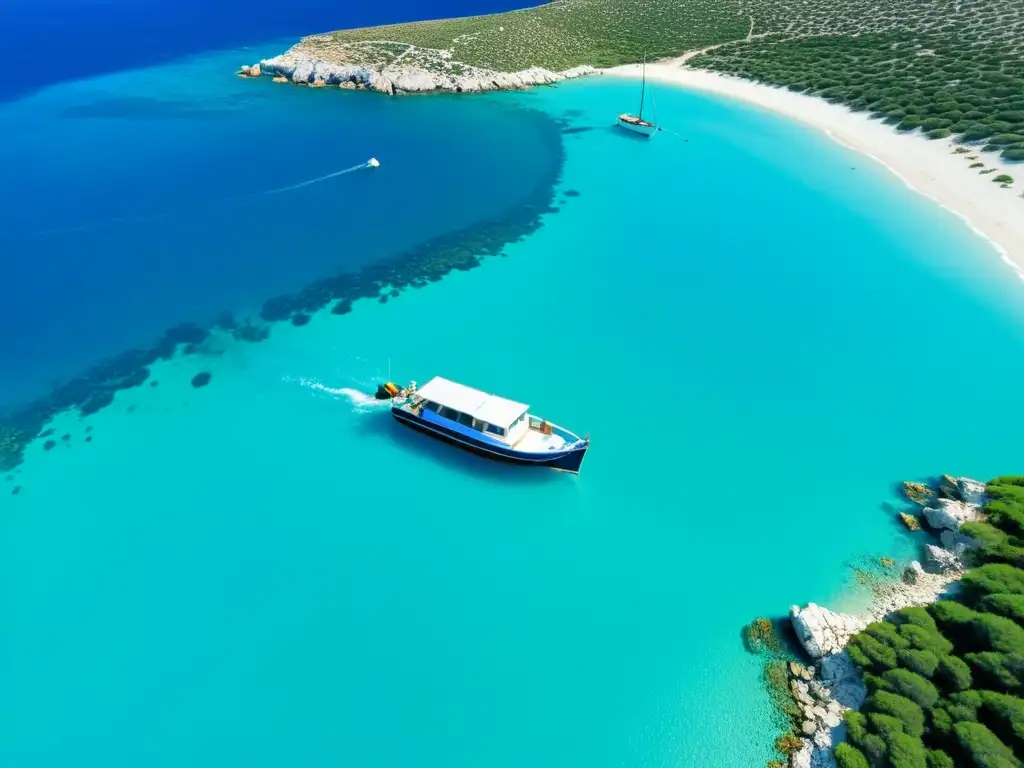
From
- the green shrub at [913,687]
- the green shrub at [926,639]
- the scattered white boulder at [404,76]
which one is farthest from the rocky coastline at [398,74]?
the green shrub at [913,687]

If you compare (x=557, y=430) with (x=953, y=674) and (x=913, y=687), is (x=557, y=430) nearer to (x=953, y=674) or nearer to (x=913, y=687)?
(x=913, y=687)

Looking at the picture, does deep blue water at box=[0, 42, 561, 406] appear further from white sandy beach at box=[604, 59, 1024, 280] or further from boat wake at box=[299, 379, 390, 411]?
white sandy beach at box=[604, 59, 1024, 280]

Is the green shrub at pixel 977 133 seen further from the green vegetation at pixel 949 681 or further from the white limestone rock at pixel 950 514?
the green vegetation at pixel 949 681

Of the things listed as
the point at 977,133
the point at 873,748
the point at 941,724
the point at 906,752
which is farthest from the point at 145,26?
the point at 941,724

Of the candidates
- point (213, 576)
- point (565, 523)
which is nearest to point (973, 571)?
point (565, 523)

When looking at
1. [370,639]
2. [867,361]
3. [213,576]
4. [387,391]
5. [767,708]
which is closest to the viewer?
[767,708]

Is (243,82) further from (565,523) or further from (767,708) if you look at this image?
(767,708)
